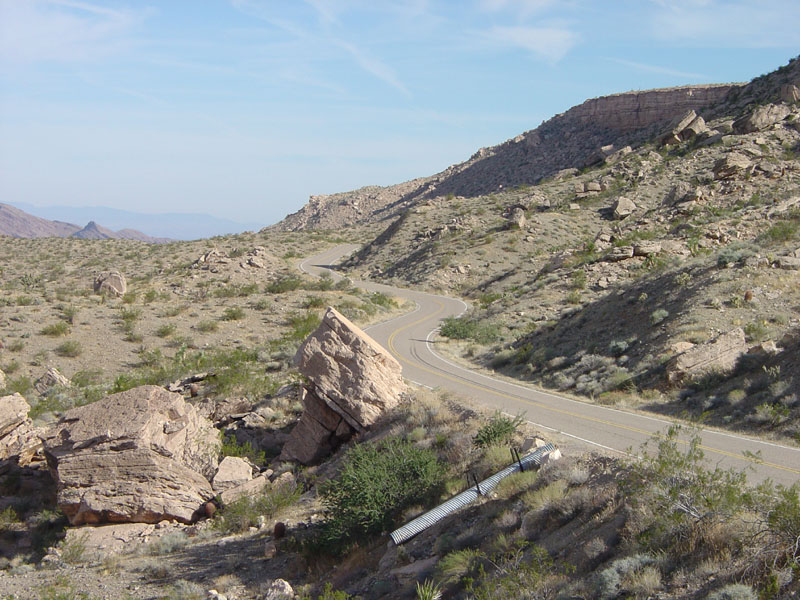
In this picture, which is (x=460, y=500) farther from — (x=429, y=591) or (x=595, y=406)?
(x=595, y=406)

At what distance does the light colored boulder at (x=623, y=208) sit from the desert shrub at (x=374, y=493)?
45166 mm

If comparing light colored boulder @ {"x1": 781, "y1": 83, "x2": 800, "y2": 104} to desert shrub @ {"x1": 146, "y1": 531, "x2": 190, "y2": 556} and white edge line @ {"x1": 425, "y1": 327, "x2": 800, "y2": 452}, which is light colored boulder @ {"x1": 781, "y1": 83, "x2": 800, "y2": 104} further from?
desert shrub @ {"x1": 146, "y1": 531, "x2": 190, "y2": 556}

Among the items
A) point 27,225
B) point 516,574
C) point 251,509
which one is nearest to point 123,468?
point 251,509

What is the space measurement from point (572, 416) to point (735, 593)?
1064 centimetres

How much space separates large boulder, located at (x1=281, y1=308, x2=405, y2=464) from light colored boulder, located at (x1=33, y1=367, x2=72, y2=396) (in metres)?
12.7

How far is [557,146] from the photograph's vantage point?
9812 cm

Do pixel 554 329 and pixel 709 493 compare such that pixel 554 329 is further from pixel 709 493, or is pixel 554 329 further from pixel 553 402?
pixel 709 493

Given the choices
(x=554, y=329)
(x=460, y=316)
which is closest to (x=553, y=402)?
(x=554, y=329)

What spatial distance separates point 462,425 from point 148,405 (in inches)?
317

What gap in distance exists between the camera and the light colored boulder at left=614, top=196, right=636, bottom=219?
53188 mm

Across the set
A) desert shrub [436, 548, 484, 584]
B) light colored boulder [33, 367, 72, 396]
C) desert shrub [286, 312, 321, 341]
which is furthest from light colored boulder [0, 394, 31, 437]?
desert shrub [436, 548, 484, 584]

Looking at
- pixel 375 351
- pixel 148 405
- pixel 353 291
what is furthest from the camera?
pixel 353 291

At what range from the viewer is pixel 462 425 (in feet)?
49.6

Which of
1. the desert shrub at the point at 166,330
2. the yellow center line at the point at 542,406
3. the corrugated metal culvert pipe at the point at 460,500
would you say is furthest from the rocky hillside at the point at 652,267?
the desert shrub at the point at 166,330
